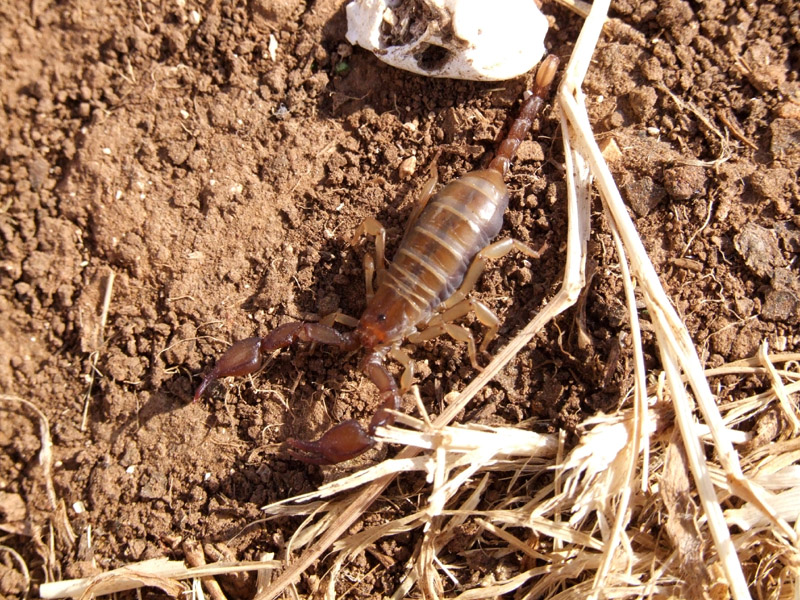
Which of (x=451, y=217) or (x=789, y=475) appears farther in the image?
(x=451, y=217)

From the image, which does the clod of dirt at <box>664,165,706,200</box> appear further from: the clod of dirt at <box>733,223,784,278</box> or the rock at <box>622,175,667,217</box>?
the clod of dirt at <box>733,223,784,278</box>

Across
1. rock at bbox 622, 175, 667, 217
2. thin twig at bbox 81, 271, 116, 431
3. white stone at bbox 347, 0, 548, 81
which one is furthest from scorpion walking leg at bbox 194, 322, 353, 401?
rock at bbox 622, 175, 667, 217

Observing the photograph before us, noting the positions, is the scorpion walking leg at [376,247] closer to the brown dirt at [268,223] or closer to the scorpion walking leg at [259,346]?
the brown dirt at [268,223]

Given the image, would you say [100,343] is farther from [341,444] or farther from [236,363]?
[341,444]

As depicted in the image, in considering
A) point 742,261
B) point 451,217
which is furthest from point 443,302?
point 742,261

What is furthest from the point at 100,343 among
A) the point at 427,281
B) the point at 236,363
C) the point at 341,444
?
the point at 427,281

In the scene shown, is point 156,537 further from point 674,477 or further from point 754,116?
point 754,116

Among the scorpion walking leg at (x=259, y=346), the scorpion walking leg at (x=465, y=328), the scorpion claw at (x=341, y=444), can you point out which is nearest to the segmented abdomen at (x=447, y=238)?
the scorpion walking leg at (x=465, y=328)
